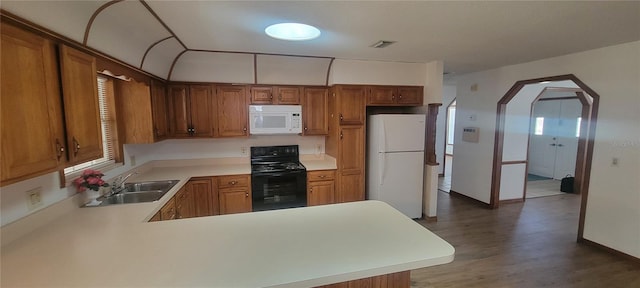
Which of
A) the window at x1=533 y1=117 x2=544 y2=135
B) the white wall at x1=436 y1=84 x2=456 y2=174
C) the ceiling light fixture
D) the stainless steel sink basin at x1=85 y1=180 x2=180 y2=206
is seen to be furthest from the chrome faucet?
the window at x1=533 y1=117 x2=544 y2=135

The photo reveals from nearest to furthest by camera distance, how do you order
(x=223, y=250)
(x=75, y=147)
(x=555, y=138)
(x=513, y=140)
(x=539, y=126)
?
(x=223, y=250) < (x=75, y=147) < (x=513, y=140) < (x=555, y=138) < (x=539, y=126)

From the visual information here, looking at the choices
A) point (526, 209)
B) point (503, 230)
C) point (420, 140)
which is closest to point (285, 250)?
point (420, 140)

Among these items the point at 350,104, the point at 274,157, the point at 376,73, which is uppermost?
the point at 376,73

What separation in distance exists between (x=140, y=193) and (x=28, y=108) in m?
1.47

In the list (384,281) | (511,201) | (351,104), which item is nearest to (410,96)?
(351,104)

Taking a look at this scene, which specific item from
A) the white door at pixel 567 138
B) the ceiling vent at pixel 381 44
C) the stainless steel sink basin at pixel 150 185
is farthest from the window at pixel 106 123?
the white door at pixel 567 138

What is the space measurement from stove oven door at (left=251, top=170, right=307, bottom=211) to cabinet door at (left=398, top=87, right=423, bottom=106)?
1.77 metres

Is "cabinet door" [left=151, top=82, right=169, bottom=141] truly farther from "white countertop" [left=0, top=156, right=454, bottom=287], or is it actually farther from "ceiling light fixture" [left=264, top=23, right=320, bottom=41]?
"ceiling light fixture" [left=264, top=23, right=320, bottom=41]

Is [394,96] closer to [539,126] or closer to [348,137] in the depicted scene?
[348,137]

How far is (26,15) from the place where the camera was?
1.34 m

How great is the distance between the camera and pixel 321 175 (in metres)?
3.72

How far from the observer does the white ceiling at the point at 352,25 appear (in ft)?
6.05

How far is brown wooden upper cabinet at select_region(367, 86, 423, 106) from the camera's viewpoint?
149 inches

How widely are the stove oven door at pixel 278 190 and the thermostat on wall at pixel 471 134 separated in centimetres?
318
